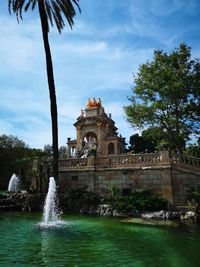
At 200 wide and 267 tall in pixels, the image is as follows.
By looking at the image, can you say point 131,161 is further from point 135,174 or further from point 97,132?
point 97,132

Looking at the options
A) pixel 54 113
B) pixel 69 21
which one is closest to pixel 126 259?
pixel 54 113

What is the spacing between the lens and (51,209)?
15625 millimetres

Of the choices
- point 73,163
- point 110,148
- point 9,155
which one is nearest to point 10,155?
point 9,155

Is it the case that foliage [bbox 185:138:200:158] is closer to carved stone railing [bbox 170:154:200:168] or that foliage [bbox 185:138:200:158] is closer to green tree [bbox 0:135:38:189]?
carved stone railing [bbox 170:154:200:168]

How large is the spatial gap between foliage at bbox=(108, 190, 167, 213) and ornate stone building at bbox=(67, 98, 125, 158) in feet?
83.4

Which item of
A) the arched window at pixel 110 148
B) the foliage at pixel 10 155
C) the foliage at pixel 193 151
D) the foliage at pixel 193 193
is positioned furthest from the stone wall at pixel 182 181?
the arched window at pixel 110 148

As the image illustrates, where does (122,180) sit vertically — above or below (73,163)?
below

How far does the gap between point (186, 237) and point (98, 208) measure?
26.8 ft

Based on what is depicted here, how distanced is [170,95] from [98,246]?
16618 millimetres

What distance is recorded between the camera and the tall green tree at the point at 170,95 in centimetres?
2272

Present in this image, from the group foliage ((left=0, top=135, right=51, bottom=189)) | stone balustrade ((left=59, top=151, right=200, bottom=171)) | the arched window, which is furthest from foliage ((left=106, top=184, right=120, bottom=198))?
the arched window

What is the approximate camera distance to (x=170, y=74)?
75.0 feet

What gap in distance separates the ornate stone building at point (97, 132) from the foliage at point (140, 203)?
25426 mm

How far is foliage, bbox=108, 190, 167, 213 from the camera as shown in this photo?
17.1 metres
